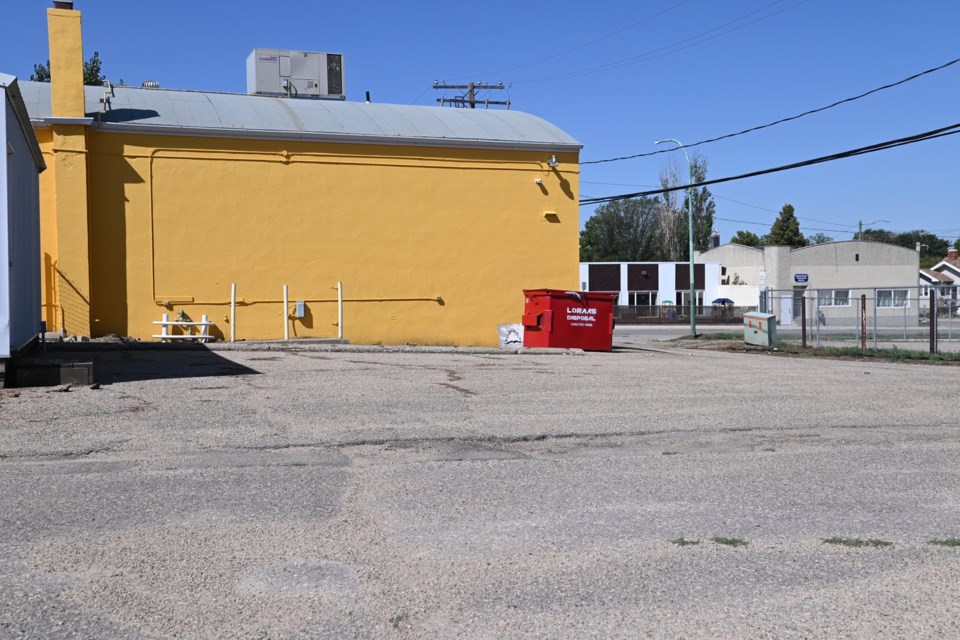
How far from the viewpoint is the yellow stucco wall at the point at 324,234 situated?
22.7 m

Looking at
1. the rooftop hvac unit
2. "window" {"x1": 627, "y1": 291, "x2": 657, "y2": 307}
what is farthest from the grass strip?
"window" {"x1": 627, "y1": 291, "x2": 657, "y2": 307}

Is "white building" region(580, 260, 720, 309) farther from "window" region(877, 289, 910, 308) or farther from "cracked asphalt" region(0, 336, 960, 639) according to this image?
"cracked asphalt" region(0, 336, 960, 639)

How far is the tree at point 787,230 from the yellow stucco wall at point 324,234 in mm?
76662

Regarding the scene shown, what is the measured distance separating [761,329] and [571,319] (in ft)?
26.5

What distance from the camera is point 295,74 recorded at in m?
28.6

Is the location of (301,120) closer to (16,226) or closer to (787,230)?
(16,226)

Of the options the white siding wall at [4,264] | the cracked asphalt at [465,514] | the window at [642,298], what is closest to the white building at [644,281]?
the window at [642,298]

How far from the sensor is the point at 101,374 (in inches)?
527

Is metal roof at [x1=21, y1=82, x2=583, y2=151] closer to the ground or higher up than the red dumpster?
higher up

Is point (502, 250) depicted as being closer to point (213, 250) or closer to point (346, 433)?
point (213, 250)

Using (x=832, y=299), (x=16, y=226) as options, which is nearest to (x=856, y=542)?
(x=16, y=226)

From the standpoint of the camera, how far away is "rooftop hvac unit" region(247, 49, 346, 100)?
92.4ft

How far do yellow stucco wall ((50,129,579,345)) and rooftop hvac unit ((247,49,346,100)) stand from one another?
201 inches

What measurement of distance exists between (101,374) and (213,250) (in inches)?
409
